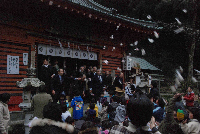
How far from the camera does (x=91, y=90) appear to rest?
26.2 feet

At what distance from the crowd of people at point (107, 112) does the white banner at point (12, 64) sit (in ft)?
3.82

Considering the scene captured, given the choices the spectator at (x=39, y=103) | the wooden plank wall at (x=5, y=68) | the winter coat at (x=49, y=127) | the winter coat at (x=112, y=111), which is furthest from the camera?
the wooden plank wall at (x=5, y=68)

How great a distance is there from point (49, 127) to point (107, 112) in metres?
3.27

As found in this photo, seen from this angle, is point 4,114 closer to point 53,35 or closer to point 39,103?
point 39,103

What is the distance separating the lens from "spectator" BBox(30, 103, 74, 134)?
197 centimetres

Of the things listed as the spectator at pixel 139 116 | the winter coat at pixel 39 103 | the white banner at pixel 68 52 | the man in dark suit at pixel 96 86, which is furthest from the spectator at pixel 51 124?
the white banner at pixel 68 52

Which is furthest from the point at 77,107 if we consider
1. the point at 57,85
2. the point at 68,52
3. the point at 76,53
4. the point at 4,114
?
the point at 76,53

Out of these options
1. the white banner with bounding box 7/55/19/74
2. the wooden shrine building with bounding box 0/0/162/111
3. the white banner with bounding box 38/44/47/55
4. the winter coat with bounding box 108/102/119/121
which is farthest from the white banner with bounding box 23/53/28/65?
the winter coat with bounding box 108/102/119/121

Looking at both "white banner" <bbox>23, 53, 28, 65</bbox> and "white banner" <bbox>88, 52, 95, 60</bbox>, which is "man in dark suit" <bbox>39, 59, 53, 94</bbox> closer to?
"white banner" <bbox>23, 53, 28, 65</bbox>

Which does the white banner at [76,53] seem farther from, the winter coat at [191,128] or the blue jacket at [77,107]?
the winter coat at [191,128]

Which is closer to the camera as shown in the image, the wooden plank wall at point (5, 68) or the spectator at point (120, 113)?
the spectator at point (120, 113)

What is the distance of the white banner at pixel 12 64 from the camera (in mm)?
6910

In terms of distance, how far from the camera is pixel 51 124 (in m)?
2.02

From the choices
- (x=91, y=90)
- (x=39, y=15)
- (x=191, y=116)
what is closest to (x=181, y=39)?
(x=91, y=90)
